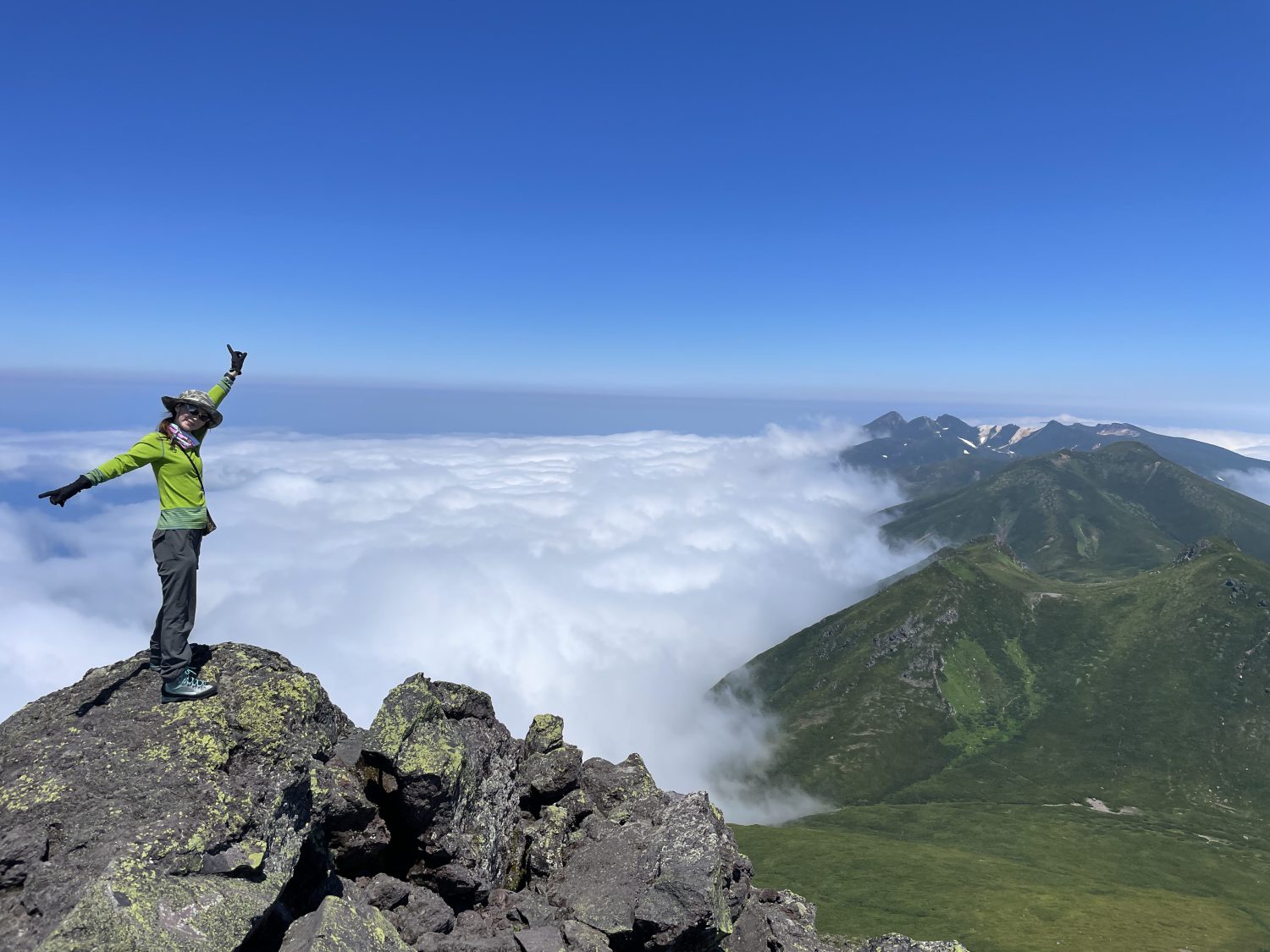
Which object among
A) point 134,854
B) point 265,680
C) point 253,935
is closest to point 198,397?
point 265,680

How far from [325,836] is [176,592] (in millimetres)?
10215

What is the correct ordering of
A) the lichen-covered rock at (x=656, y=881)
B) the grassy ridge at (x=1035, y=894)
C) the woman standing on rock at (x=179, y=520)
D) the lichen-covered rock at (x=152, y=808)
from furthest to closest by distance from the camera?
the grassy ridge at (x=1035, y=894), the lichen-covered rock at (x=656, y=881), the woman standing on rock at (x=179, y=520), the lichen-covered rock at (x=152, y=808)

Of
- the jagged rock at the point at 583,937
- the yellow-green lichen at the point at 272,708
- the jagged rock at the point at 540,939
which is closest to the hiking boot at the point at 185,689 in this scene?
the yellow-green lichen at the point at 272,708

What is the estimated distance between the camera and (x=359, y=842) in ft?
78.4

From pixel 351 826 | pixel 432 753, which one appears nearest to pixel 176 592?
pixel 351 826

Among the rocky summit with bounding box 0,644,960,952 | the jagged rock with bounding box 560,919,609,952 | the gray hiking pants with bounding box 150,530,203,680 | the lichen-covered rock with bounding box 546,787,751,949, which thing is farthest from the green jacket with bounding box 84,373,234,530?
the lichen-covered rock with bounding box 546,787,751,949

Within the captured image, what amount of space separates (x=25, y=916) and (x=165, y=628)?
716 cm

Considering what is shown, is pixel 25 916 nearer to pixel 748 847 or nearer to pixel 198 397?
pixel 198 397

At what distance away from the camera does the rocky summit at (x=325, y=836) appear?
14.8 m

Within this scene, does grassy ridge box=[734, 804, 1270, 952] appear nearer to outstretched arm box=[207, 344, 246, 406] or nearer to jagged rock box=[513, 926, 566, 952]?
jagged rock box=[513, 926, 566, 952]

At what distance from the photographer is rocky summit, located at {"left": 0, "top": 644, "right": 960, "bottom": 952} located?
1478cm

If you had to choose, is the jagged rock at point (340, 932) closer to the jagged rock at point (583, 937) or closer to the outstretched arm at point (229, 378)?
the jagged rock at point (583, 937)

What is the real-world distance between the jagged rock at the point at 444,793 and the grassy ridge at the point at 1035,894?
440ft

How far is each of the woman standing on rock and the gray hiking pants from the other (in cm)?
2
